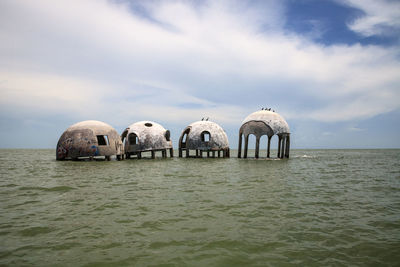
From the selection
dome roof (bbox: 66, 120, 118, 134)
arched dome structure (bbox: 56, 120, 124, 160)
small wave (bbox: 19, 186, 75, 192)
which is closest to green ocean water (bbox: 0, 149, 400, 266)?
small wave (bbox: 19, 186, 75, 192)

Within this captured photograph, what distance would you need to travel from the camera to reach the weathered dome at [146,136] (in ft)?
77.8

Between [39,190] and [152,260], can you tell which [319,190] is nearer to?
[152,260]

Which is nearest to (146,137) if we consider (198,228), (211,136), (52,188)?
(211,136)

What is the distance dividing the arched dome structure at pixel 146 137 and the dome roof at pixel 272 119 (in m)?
8.31

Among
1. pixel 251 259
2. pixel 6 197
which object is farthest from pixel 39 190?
pixel 251 259

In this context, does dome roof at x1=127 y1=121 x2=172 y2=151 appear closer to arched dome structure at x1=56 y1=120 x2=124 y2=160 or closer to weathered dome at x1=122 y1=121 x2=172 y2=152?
weathered dome at x1=122 y1=121 x2=172 y2=152

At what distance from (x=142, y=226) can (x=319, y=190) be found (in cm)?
A: 660

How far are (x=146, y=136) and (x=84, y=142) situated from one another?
5688mm

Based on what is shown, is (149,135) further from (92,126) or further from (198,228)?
(198,228)

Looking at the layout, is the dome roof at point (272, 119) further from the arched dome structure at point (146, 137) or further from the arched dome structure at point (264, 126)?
the arched dome structure at point (146, 137)

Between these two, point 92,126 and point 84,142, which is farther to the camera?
point 92,126

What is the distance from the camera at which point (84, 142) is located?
1980 centimetres

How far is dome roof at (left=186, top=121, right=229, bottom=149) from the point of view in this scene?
82.5 ft

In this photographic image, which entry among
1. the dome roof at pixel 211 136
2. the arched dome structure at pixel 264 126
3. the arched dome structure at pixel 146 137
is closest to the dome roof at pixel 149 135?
the arched dome structure at pixel 146 137
